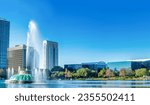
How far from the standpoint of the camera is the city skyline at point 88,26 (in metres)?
7.00

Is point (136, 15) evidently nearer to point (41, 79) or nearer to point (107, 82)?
point (107, 82)

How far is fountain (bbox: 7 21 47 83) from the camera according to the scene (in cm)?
727

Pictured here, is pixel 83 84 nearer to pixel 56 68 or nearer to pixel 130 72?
pixel 56 68

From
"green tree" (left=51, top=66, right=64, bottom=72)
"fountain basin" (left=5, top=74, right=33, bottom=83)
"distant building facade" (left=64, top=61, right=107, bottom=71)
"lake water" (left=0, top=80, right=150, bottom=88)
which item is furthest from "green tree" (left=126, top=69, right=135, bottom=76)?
"fountain basin" (left=5, top=74, right=33, bottom=83)

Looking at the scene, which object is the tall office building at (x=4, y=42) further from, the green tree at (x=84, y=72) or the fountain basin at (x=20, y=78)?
the green tree at (x=84, y=72)

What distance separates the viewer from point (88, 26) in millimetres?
7168

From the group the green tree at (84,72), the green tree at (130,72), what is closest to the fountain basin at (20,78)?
the green tree at (84,72)

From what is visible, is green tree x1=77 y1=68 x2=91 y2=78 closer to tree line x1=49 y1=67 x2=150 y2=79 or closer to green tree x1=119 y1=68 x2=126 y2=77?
tree line x1=49 y1=67 x2=150 y2=79

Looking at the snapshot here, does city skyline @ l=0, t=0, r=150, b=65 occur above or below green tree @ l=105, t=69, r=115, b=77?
above

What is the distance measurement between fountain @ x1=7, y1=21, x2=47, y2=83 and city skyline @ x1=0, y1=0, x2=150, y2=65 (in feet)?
0.30

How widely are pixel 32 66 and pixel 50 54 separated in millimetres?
267

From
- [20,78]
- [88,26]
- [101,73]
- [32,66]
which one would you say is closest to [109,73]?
[101,73]

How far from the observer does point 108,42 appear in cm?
715

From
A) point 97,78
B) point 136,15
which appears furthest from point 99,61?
point 136,15
